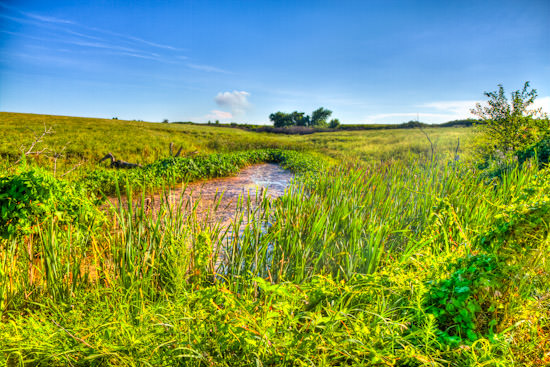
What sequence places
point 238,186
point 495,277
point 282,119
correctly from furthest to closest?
point 282,119
point 238,186
point 495,277

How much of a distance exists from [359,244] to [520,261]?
1.33 metres

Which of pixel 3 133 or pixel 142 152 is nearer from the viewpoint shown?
pixel 142 152

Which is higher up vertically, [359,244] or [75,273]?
[359,244]

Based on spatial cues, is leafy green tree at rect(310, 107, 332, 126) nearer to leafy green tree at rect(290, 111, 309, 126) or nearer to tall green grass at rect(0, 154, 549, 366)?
leafy green tree at rect(290, 111, 309, 126)

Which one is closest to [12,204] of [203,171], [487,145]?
[203,171]

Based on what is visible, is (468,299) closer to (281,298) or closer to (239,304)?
(281,298)

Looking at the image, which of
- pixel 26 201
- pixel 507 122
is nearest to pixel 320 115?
pixel 507 122

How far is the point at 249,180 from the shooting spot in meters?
11.0

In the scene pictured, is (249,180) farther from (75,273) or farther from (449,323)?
(449,323)

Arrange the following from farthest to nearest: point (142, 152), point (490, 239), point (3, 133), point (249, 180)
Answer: point (3, 133) < point (142, 152) < point (249, 180) < point (490, 239)

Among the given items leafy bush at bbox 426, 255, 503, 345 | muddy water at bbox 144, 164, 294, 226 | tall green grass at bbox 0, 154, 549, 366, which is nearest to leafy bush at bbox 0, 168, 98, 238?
tall green grass at bbox 0, 154, 549, 366

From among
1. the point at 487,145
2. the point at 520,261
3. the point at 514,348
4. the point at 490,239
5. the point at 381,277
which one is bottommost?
the point at 514,348

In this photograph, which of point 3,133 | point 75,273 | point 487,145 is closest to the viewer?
point 75,273

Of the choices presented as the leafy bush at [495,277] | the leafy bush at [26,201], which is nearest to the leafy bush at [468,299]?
the leafy bush at [495,277]
